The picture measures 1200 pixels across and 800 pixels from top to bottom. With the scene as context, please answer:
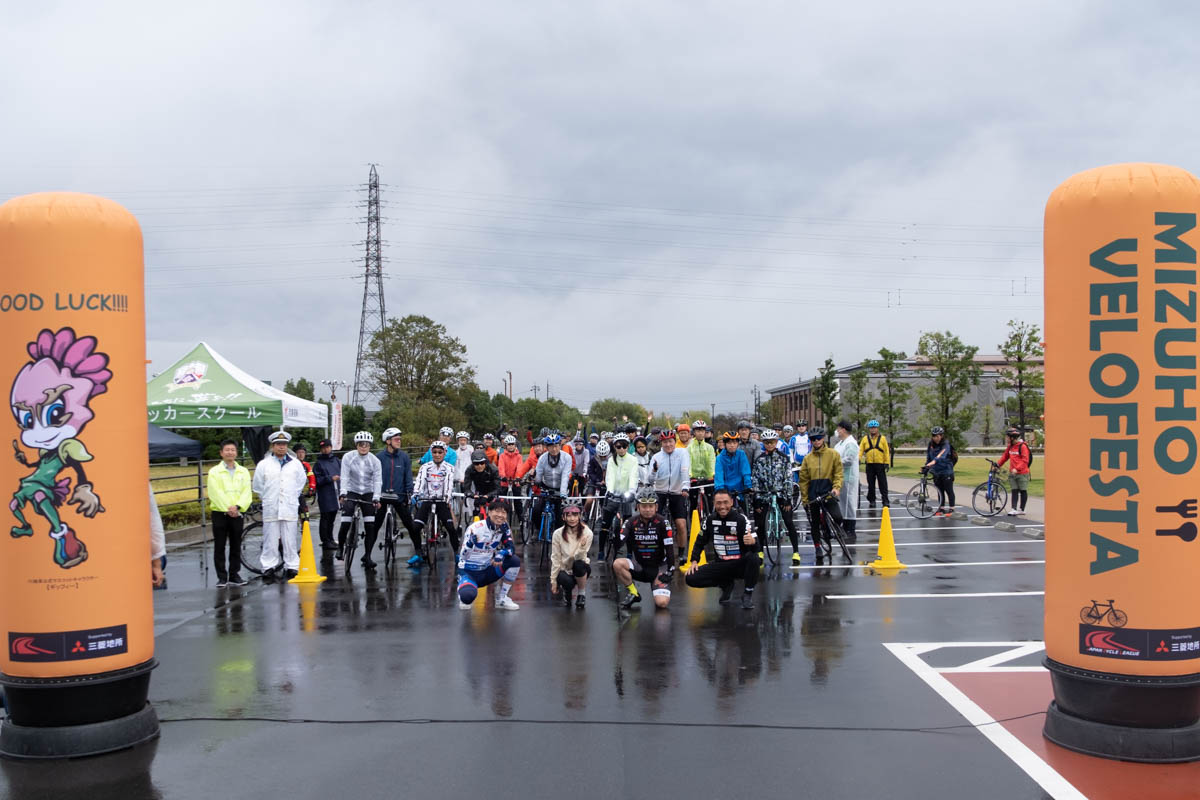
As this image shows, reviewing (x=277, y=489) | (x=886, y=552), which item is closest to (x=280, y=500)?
(x=277, y=489)

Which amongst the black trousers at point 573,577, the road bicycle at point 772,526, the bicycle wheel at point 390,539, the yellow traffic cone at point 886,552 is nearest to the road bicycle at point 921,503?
the road bicycle at point 772,526

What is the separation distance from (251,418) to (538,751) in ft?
46.4

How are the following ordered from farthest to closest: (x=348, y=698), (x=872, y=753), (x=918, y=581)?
1. (x=918, y=581)
2. (x=348, y=698)
3. (x=872, y=753)

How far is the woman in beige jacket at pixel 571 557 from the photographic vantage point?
404 inches

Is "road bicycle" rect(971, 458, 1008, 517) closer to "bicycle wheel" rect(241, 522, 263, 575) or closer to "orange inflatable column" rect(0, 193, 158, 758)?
"bicycle wheel" rect(241, 522, 263, 575)

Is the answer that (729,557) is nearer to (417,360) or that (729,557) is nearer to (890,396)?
(890,396)

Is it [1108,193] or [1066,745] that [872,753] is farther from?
[1108,193]

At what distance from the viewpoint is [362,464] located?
13305 mm

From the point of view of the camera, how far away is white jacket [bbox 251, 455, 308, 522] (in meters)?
12.4

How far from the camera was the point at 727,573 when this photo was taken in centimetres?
1023

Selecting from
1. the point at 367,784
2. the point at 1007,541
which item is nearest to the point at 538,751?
the point at 367,784

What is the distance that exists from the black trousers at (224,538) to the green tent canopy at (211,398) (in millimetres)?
6108

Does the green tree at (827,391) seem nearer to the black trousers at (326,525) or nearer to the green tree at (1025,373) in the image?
the green tree at (1025,373)

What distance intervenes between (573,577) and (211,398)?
10715mm
